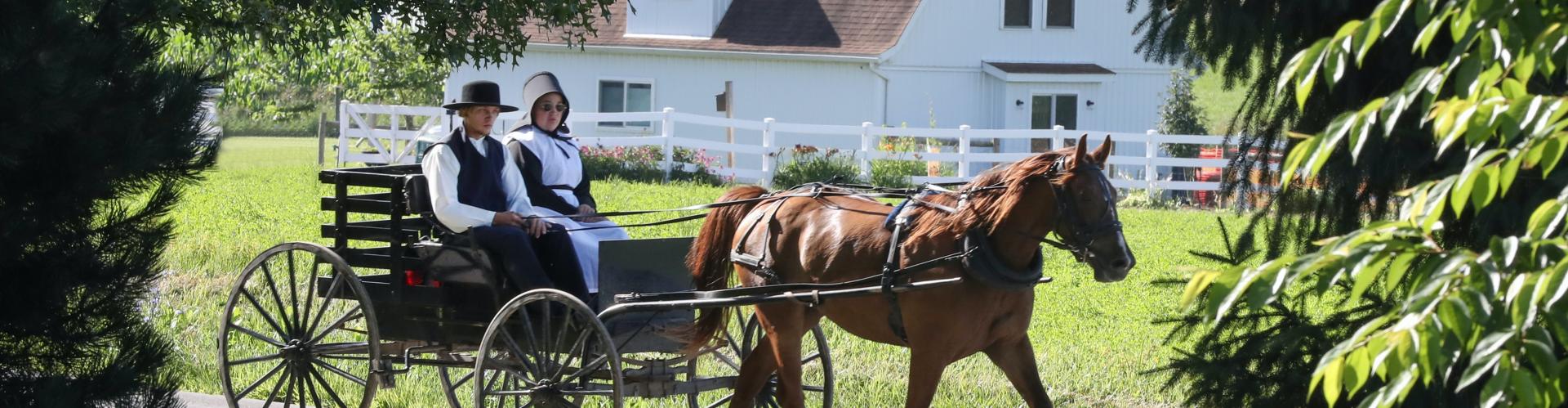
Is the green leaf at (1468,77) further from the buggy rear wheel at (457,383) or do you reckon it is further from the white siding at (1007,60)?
the white siding at (1007,60)

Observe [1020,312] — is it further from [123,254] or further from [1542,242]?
[1542,242]

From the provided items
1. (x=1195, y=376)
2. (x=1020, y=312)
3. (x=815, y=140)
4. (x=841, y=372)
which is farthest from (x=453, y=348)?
(x=815, y=140)

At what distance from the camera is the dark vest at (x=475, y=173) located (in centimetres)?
679

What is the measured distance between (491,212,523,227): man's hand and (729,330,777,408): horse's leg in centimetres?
120

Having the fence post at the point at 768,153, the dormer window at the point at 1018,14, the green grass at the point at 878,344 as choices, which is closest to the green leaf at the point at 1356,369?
the green grass at the point at 878,344

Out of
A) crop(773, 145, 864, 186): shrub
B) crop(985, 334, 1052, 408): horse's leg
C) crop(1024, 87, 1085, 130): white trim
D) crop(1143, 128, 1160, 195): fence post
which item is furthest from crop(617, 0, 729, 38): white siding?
crop(985, 334, 1052, 408): horse's leg

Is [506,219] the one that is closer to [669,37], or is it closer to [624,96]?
[669,37]

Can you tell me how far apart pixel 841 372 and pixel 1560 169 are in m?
5.12

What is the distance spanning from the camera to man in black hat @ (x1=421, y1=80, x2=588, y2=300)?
21.7 feet

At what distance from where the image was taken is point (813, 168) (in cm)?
1950

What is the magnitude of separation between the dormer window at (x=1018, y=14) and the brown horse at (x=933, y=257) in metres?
21.1

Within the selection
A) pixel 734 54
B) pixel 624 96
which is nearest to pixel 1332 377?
pixel 734 54

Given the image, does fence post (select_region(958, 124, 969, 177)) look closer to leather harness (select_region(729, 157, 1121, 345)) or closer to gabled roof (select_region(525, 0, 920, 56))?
gabled roof (select_region(525, 0, 920, 56))

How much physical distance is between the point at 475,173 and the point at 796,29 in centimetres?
1992
